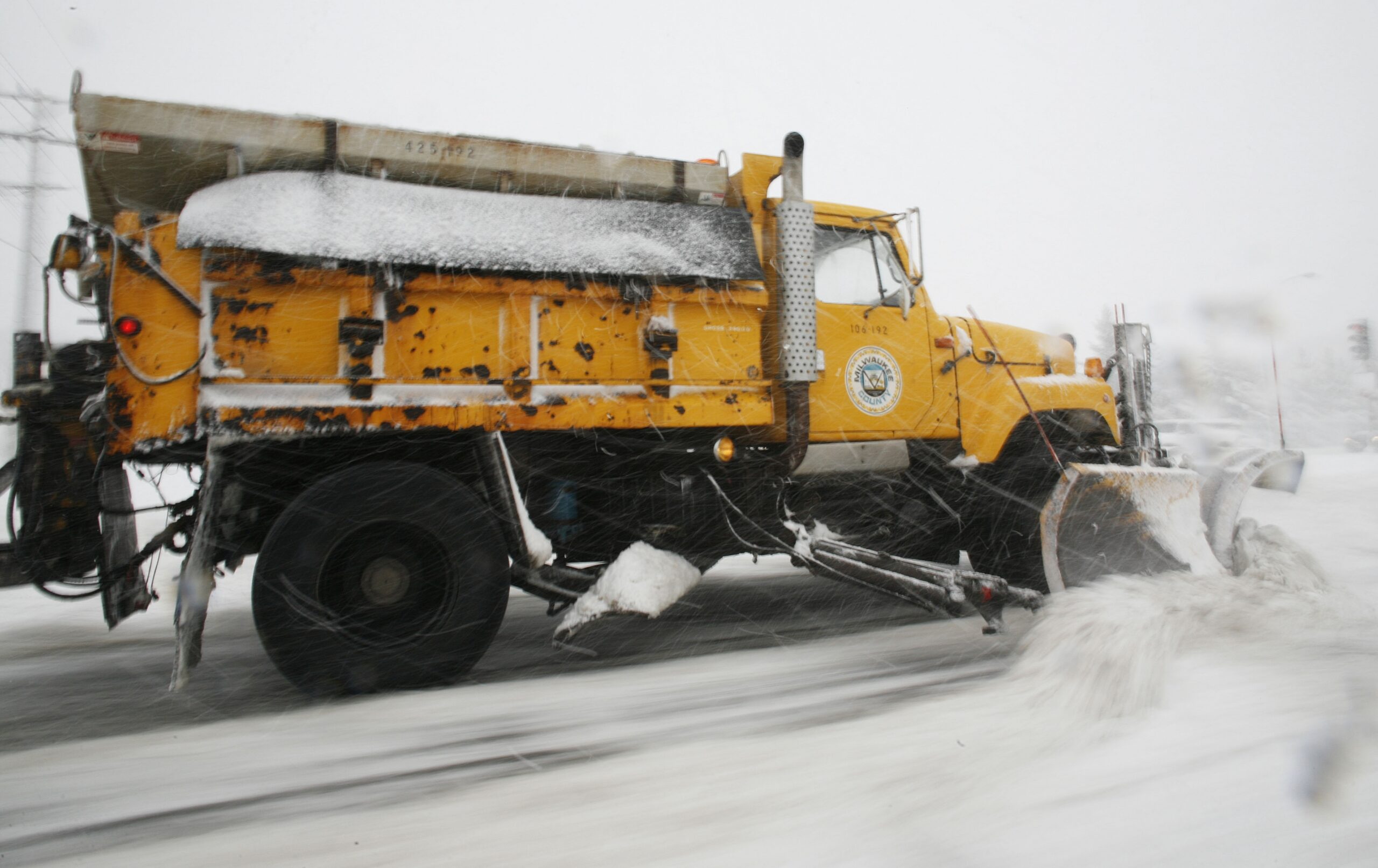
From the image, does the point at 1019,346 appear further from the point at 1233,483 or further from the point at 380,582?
the point at 380,582

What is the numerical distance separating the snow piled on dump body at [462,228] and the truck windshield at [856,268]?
0.75 metres

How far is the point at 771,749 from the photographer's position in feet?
10.5

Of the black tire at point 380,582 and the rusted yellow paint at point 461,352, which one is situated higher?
the rusted yellow paint at point 461,352

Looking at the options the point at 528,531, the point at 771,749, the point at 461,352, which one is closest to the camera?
the point at 771,749

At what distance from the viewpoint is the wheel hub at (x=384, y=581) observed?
3.97 metres

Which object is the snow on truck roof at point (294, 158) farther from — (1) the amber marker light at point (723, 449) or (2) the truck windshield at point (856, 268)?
(1) the amber marker light at point (723, 449)

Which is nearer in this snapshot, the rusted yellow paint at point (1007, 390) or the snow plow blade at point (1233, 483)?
the rusted yellow paint at point (1007, 390)

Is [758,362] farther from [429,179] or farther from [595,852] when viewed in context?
[595,852]

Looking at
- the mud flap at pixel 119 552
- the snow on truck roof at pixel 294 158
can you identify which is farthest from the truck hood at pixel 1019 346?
the mud flap at pixel 119 552

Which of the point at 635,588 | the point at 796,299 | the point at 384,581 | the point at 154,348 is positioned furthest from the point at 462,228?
the point at 635,588

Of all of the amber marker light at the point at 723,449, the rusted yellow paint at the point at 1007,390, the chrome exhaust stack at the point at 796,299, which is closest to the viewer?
the amber marker light at the point at 723,449

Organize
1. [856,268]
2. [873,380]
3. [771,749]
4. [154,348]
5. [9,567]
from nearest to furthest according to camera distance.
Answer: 1. [771,749]
2. [154,348]
3. [9,567]
4. [873,380]
5. [856,268]

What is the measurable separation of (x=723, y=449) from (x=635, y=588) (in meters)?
0.92

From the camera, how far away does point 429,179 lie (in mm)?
4297
